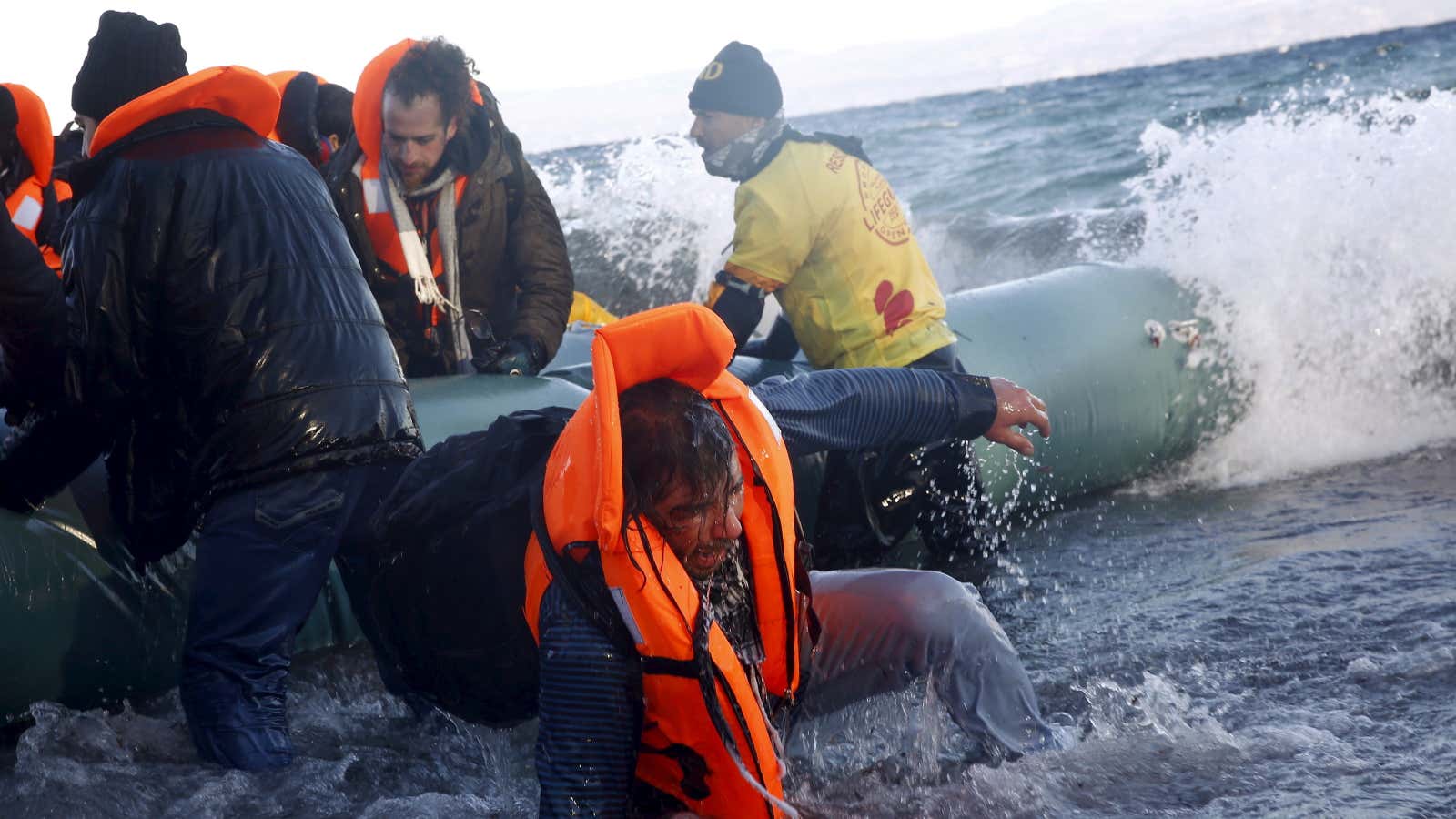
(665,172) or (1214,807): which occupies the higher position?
(665,172)

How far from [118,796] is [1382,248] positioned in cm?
481

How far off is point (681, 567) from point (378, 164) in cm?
251

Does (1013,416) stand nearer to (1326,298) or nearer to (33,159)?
(1326,298)

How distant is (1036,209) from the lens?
12.8 metres

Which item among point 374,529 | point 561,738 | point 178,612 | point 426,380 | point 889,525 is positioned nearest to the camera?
point 561,738

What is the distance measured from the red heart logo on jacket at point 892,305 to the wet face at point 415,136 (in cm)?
137

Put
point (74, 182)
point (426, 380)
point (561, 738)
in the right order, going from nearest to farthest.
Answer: point (561, 738) → point (74, 182) → point (426, 380)

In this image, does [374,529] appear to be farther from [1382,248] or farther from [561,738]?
[1382,248]

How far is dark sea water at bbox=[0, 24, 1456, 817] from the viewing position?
2.74 metres

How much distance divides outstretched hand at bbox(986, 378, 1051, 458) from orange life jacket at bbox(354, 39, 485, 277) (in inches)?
77.4

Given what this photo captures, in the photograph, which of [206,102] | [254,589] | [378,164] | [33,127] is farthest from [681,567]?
[33,127]

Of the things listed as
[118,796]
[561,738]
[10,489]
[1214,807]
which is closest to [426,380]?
[10,489]

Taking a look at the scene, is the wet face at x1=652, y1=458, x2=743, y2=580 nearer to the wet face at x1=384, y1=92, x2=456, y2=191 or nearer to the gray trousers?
the gray trousers

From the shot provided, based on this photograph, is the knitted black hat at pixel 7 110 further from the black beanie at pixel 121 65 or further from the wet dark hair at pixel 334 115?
the black beanie at pixel 121 65
